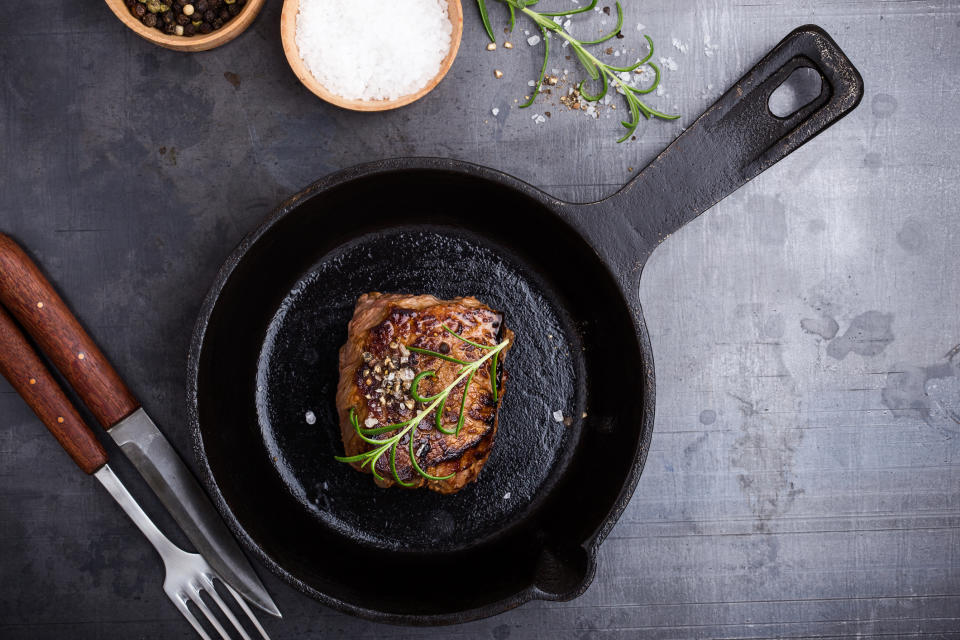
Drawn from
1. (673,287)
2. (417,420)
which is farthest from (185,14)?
(673,287)

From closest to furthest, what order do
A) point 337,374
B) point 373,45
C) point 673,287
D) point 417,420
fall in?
point 417,420, point 373,45, point 337,374, point 673,287

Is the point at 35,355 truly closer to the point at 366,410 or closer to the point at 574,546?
the point at 366,410

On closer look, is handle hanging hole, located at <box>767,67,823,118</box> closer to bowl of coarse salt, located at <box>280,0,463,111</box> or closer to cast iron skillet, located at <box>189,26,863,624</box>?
cast iron skillet, located at <box>189,26,863,624</box>

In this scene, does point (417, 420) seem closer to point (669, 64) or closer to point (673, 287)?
point (673, 287)

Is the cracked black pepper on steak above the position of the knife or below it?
above

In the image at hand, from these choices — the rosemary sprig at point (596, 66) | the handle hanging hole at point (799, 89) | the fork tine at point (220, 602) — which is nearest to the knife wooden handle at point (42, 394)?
the fork tine at point (220, 602)

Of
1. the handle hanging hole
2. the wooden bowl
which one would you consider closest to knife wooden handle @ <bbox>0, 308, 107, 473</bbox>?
the wooden bowl

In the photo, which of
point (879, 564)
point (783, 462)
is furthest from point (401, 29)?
point (879, 564)
